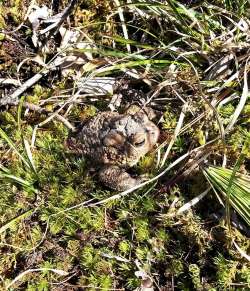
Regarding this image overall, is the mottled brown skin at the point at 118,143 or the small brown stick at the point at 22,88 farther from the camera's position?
the small brown stick at the point at 22,88

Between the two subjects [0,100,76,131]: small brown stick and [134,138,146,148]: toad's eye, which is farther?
[0,100,76,131]: small brown stick

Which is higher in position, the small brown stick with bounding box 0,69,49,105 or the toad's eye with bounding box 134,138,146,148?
the small brown stick with bounding box 0,69,49,105

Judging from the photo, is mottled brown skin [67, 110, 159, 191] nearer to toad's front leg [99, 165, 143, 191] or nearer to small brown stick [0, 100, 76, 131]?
toad's front leg [99, 165, 143, 191]

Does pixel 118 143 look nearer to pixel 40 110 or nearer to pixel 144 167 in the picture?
pixel 144 167

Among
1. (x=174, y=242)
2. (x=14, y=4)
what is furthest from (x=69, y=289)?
(x=14, y=4)

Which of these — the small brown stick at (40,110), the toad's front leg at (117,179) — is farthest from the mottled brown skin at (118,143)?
the small brown stick at (40,110)

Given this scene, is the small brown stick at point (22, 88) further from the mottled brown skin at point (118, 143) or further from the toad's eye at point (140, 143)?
the toad's eye at point (140, 143)

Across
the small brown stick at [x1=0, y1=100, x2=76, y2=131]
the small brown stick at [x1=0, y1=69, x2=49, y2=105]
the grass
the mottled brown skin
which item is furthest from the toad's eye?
the small brown stick at [x1=0, y1=69, x2=49, y2=105]
